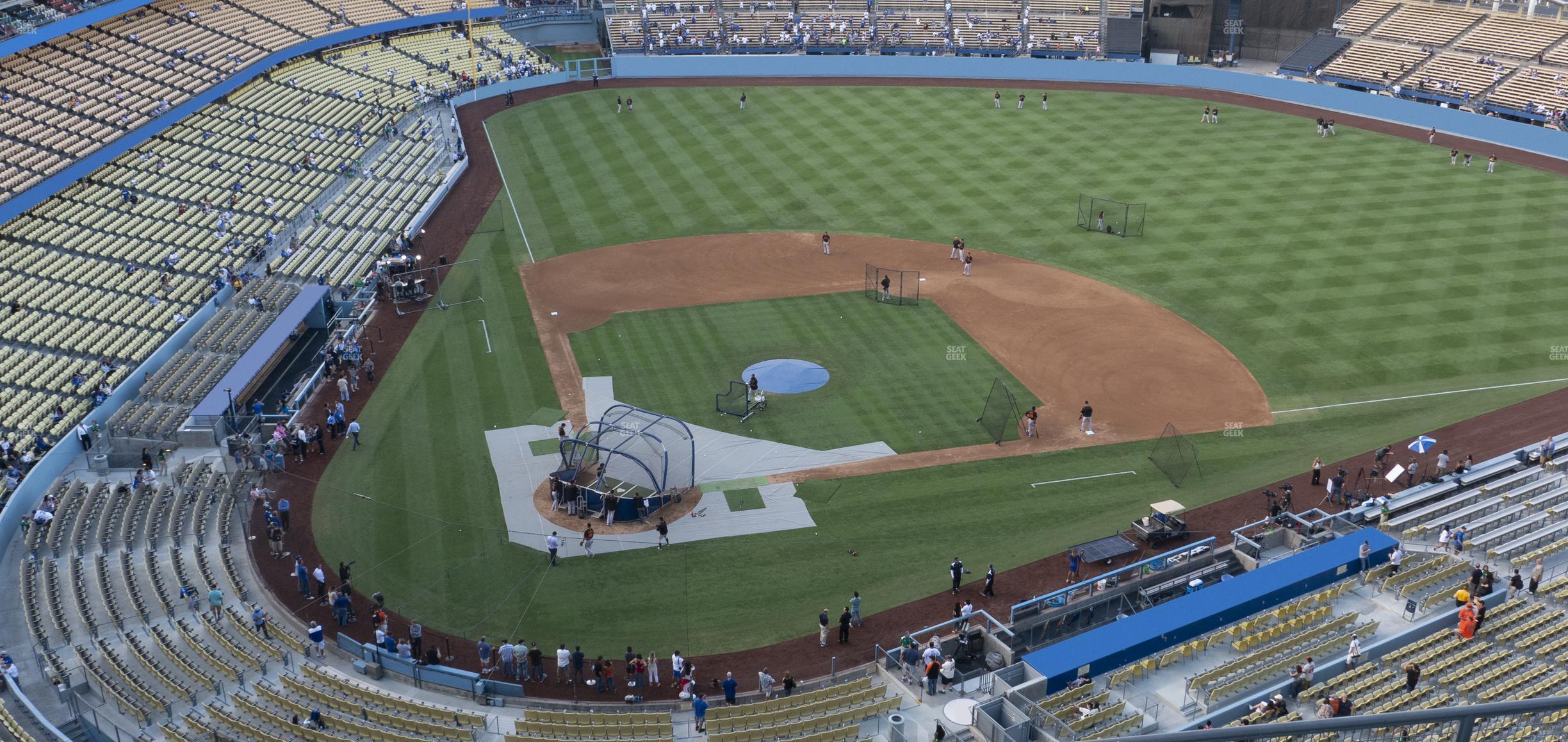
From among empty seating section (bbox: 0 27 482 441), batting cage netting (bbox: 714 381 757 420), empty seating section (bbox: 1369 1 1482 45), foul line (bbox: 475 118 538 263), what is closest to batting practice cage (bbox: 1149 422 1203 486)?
batting cage netting (bbox: 714 381 757 420)

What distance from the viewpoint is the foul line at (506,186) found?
5566 centimetres

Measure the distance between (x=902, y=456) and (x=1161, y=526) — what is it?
26.4 ft

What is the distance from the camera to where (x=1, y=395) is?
40938mm

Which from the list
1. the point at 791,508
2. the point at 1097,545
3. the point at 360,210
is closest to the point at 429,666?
the point at 791,508

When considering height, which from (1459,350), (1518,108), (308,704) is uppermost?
(1518,108)

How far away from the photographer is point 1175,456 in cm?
3688

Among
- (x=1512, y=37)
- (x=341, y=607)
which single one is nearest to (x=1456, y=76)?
(x=1512, y=37)

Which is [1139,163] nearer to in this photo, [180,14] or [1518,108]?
[1518,108]

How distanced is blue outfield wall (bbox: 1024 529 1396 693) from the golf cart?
3102mm

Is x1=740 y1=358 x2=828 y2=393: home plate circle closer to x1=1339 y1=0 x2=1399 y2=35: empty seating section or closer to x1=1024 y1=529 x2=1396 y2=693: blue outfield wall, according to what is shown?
x1=1024 y1=529 x2=1396 y2=693: blue outfield wall

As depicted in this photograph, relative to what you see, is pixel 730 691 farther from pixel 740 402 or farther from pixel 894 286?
pixel 894 286

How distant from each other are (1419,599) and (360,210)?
152ft

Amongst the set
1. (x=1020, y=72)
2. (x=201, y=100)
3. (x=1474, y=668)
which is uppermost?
(x=1020, y=72)

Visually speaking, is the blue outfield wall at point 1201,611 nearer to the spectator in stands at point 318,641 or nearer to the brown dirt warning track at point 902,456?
the brown dirt warning track at point 902,456
